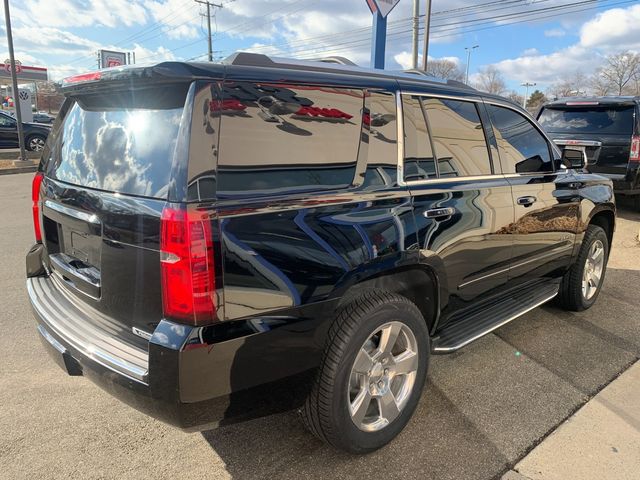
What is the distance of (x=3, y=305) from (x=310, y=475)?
3355mm

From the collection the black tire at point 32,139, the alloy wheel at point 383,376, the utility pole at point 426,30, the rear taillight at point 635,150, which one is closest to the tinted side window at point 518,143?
the alloy wheel at point 383,376

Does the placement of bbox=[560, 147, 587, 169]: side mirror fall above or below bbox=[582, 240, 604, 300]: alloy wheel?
above

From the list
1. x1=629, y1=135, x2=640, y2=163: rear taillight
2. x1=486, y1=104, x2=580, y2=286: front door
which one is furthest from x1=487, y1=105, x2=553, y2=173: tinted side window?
x1=629, y1=135, x2=640, y2=163: rear taillight

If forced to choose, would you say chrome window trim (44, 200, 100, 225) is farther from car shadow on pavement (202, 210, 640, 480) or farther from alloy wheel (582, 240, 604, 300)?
alloy wheel (582, 240, 604, 300)

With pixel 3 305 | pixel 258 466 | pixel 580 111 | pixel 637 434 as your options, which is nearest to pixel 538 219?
pixel 637 434

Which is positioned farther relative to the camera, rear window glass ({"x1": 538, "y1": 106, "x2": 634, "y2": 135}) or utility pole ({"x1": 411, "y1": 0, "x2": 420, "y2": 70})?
utility pole ({"x1": 411, "y1": 0, "x2": 420, "y2": 70})

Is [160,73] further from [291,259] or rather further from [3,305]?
[3,305]

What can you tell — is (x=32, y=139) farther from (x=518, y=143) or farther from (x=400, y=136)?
(x=400, y=136)

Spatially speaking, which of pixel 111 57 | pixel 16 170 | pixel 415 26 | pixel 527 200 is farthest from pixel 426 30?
pixel 111 57

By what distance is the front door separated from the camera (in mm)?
3463

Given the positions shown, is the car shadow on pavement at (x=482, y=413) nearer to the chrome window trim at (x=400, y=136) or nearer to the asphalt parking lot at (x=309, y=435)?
the asphalt parking lot at (x=309, y=435)

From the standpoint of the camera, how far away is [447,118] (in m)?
3.00

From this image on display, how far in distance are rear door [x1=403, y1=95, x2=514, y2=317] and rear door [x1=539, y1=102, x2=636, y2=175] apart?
5.53 metres

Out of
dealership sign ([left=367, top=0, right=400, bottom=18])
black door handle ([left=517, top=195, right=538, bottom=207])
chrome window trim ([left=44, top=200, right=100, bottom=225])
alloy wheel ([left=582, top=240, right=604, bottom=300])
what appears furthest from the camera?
dealership sign ([left=367, top=0, right=400, bottom=18])
